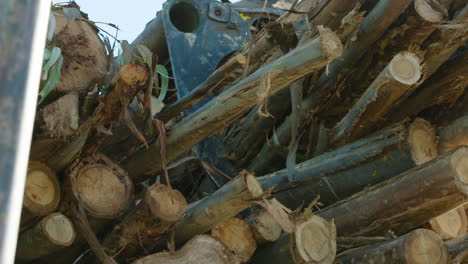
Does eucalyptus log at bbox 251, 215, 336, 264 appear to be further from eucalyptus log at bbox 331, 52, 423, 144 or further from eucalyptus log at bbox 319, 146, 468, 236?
eucalyptus log at bbox 331, 52, 423, 144

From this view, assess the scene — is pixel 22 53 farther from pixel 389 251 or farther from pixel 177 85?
pixel 177 85

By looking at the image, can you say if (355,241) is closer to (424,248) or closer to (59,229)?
(424,248)

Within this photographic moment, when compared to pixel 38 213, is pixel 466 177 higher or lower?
higher

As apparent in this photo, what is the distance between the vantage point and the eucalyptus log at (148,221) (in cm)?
307

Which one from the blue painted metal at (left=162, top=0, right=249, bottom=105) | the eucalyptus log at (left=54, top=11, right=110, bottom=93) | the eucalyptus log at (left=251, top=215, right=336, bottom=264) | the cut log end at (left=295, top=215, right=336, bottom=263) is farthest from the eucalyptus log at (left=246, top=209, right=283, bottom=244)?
the blue painted metal at (left=162, top=0, right=249, bottom=105)

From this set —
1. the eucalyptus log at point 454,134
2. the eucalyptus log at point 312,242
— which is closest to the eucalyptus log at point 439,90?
the eucalyptus log at point 454,134

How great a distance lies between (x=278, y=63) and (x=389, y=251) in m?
0.91

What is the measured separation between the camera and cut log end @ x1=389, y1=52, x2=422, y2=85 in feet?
10.7

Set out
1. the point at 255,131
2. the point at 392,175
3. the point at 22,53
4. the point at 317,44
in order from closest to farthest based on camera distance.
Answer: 1. the point at 22,53
2. the point at 317,44
3. the point at 392,175
4. the point at 255,131

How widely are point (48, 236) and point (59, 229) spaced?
6cm

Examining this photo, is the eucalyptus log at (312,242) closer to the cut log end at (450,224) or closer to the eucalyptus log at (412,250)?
the eucalyptus log at (412,250)

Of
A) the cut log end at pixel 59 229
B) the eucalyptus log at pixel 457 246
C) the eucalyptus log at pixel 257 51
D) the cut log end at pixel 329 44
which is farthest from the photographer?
the eucalyptus log at pixel 257 51

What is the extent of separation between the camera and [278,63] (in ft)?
10.0

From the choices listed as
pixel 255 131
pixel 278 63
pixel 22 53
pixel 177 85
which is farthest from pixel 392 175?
pixel 22 53
